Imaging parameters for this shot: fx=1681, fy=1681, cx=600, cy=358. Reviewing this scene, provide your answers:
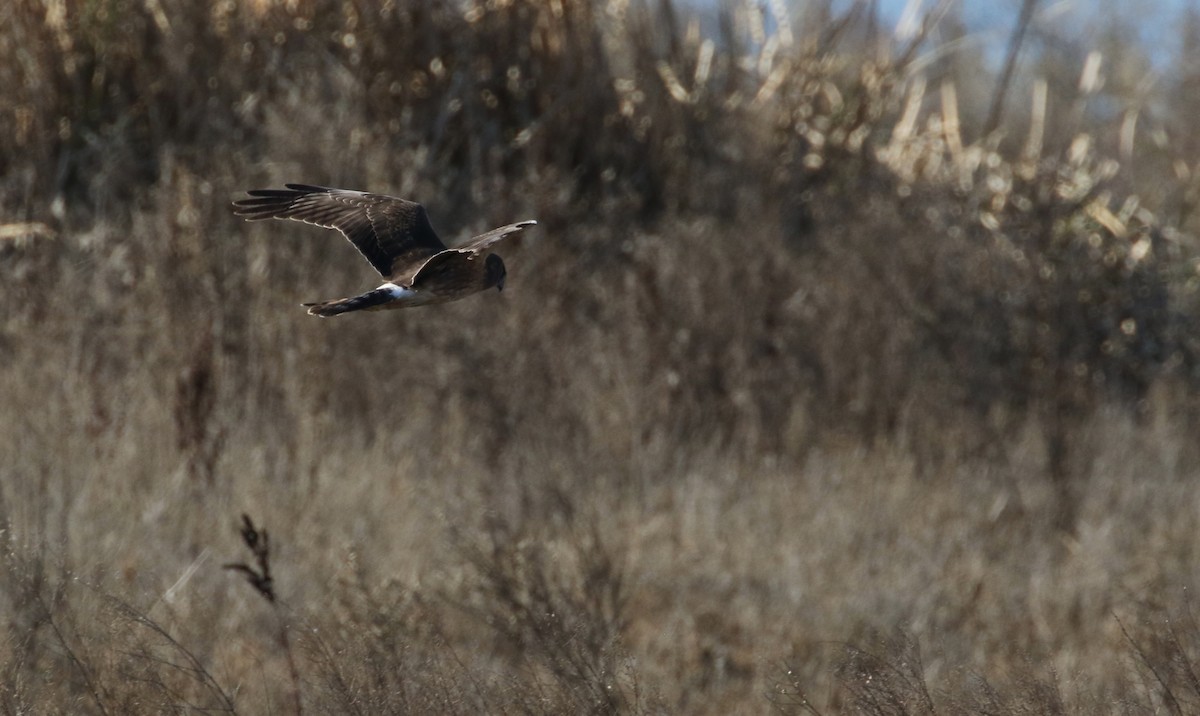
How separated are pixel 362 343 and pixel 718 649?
121 inches

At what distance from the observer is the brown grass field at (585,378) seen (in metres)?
6.22

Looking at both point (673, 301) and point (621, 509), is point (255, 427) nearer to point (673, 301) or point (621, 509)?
point (621, 509)

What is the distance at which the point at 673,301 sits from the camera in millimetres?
10258

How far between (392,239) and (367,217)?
156 mm

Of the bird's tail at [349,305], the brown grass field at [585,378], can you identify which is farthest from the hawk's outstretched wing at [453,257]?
the brown grass field at [585,378]

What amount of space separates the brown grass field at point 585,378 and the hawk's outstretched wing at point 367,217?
3.91ft

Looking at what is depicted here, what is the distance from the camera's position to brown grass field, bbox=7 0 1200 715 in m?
6.22

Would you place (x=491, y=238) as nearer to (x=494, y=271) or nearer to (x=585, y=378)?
(x=494, y=271)

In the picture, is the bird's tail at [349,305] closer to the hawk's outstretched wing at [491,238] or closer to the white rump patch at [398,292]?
the white rump patch at [398,292]

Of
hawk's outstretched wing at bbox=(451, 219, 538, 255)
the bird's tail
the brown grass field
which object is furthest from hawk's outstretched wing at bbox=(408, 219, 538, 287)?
the brown grass field

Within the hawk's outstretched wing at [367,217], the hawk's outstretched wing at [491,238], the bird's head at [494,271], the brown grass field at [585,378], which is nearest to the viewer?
the hawk's outstretched wing at [491,238]

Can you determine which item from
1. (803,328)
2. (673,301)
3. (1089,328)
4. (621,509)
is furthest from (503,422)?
(1089,328)

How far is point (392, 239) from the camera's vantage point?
5367 mm

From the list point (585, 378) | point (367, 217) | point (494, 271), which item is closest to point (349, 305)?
point (494, 271)
